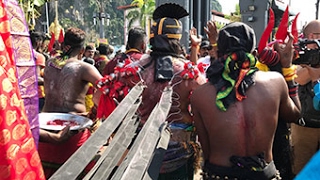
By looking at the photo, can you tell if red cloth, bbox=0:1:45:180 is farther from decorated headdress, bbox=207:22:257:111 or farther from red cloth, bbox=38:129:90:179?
red cloth, bbox=38:129:90:179

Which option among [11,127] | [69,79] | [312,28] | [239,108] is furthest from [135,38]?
[11,127]

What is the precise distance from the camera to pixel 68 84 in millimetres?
3055

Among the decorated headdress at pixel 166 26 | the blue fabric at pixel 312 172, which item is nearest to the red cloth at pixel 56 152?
the decorated headdress at pixel 166 26

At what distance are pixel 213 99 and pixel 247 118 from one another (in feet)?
0.74

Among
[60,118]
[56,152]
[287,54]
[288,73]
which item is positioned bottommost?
[56,152]

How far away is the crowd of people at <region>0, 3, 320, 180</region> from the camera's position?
79.3 inches

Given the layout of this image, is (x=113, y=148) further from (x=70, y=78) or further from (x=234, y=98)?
(x=70, y=78)

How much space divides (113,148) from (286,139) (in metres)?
1.54

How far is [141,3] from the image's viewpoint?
29938 mm

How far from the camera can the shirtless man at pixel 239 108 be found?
2.00 m

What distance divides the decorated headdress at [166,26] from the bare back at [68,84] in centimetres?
68

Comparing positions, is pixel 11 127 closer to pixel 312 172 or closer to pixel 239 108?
pixel 312 172

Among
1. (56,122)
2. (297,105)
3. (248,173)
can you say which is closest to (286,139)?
(297,105)

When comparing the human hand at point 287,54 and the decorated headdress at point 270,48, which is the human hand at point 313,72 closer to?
the decorated headdress at point 270,48
